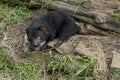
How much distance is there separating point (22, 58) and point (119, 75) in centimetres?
163

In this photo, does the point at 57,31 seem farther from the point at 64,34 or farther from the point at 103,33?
the point at 103,33

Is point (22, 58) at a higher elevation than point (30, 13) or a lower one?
lower

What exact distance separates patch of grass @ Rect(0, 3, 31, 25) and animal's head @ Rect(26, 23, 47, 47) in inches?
37.0

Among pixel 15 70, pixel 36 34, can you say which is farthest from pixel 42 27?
pixel 15 70

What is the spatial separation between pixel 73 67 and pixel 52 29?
958 mm

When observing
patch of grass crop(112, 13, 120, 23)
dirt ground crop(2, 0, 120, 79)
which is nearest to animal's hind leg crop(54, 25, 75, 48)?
dirt ground crop(2, 0, 120, 79)

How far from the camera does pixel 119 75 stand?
486 centimetres

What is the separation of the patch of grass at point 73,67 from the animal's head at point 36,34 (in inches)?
17.9

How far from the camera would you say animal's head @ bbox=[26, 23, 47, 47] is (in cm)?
537

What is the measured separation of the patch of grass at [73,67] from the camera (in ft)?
16.3

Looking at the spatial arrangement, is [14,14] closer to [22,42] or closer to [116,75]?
[22,42]

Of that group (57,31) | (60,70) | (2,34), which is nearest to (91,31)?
(57,31)

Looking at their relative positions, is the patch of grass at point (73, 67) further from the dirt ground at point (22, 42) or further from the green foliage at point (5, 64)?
the green foliage at point (5, 64)

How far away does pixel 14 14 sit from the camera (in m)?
6.45
